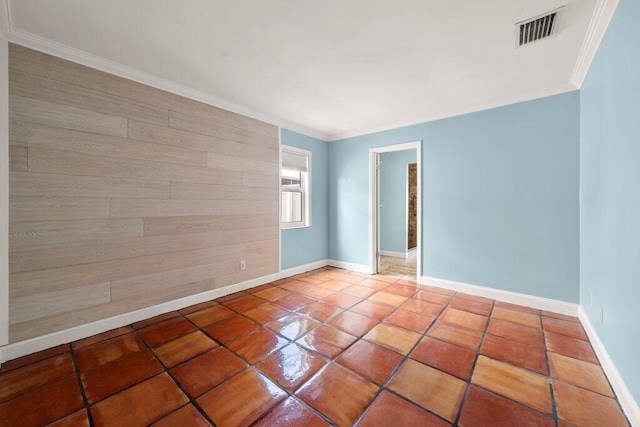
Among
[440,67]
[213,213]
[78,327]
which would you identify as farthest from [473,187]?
[78,327]

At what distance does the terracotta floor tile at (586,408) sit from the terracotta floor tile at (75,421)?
2704 millimetres

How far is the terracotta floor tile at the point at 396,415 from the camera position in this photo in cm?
140

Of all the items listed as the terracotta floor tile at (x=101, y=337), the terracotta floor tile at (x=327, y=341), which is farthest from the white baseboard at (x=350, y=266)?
the terracotta floor tile at (x=101, y=337)

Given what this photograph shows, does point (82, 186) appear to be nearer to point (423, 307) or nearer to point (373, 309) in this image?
point (373, 309)

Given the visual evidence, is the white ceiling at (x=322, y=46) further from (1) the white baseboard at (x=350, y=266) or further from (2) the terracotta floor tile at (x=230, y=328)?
(1) the white baseboard at (x=350, y=266)

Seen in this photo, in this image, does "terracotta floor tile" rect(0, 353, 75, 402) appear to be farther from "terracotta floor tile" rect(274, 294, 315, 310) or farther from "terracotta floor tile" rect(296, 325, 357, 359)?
"terracotta floor tile" rect(274, 294, 315, 310)

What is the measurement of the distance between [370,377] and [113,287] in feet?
8.17

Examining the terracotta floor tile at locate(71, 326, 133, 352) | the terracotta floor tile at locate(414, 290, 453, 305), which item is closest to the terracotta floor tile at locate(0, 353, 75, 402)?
the terracotta floor tile at locate(71, 326, 133, 352)

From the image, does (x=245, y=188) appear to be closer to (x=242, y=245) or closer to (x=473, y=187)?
(x=242, y=245)

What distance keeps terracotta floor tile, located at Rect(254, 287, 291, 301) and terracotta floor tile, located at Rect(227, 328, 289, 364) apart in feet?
2.81

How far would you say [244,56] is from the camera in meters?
2.31

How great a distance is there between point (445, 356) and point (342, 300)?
1.39 meters

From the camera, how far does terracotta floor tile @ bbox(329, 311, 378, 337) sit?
8.06 feet

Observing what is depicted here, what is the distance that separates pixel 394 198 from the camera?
19.6 feet
